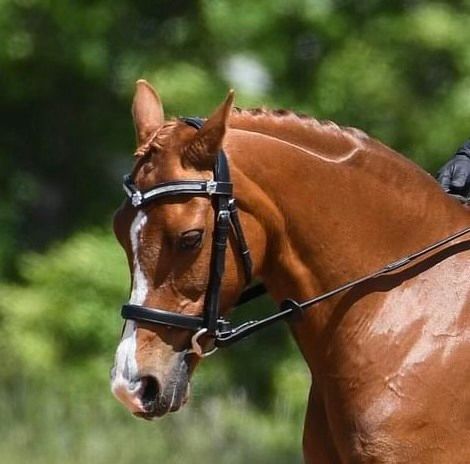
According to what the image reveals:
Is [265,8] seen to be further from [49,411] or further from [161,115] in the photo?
[161,115]

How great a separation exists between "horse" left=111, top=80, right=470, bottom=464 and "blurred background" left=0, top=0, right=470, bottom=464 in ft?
11.1

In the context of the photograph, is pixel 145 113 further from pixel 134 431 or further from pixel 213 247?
pixel 134 431

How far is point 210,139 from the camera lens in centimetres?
332

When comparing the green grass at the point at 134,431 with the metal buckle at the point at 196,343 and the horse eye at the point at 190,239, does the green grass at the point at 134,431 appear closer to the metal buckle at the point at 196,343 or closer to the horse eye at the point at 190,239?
the metal buckle at the point at 196,343

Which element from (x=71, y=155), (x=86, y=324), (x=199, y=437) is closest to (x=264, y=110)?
(x=199, y=437)

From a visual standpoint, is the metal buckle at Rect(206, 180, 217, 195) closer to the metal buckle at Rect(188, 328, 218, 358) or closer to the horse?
the horse

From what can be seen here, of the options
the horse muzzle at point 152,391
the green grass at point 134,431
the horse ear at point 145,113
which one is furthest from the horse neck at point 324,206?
the green grass at point 134,431

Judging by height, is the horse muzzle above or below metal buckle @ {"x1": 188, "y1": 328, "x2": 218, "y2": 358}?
below

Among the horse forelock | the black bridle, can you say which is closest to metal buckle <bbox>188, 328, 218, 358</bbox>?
the black bridle

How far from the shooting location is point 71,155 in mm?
8148

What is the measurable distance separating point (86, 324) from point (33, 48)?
170 cm

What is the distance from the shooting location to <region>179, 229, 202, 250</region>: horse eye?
3303 mm

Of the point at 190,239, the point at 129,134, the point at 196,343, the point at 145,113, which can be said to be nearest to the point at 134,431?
the point at 129,134

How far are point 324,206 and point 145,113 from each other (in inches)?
23.3
